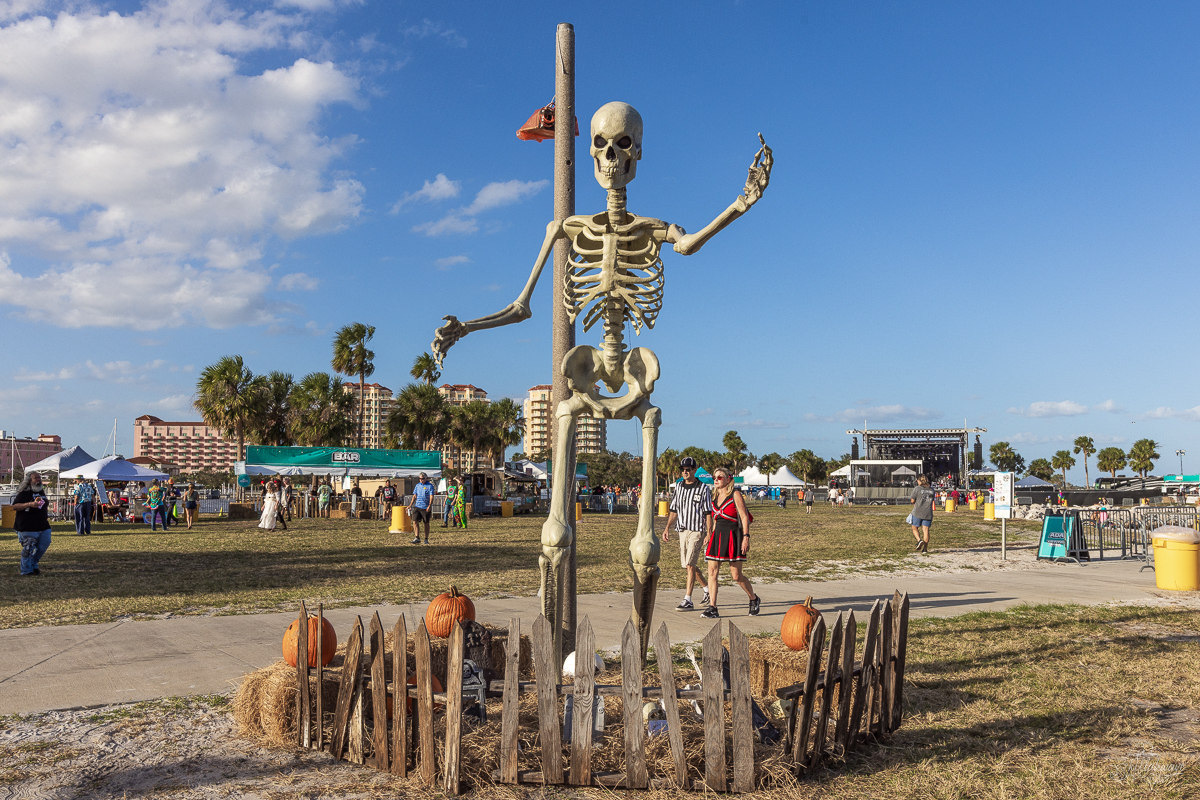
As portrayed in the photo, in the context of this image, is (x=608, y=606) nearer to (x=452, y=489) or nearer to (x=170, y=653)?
(x=170, y=653)

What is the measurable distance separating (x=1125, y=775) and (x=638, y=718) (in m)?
2.95

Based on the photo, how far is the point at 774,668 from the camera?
20.1ft

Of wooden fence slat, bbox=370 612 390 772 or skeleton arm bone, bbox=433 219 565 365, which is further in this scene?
skeleton arm bone, bbox=433 219 565 365

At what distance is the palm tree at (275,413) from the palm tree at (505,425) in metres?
22.2

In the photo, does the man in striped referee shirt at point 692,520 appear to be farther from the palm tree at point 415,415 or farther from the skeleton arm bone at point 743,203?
the palm tree at point 415,415

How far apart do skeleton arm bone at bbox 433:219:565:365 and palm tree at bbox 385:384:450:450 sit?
2020 inches

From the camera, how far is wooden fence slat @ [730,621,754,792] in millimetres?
4258

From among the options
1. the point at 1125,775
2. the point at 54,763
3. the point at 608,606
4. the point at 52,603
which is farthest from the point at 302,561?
the point at 1125,775

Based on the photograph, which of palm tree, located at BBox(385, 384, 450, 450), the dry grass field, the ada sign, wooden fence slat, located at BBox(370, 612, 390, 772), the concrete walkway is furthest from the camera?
palm tree, located at BBox(385, 384, 450, 450)

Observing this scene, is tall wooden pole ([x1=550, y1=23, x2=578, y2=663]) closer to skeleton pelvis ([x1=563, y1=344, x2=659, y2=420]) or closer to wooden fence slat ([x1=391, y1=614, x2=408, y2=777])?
skeleton pelvis ([x1=563, y1=344, x2=659, y2=420])

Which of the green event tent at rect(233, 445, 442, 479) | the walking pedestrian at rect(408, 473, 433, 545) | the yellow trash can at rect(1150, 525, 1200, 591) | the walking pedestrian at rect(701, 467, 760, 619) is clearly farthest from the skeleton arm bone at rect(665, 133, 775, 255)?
the green event tent at rect(233, 445, 442, 479)

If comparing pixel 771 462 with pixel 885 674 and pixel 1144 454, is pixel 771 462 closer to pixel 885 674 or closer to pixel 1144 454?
pixel 1144 454

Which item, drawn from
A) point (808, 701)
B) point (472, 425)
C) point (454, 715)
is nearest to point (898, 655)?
point (808, 701)

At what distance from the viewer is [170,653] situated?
7.68 m
